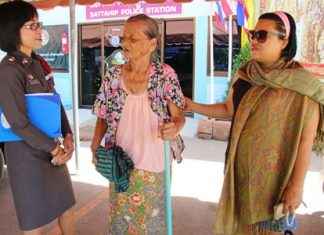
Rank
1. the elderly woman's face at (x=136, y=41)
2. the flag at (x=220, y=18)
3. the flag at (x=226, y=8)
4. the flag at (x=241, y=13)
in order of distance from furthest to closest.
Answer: the flag at (x=220, y=18) < the flag at (x=226, y=8) < the flag at (x=241, y=13) < the elderly woman's face at (x=136, y=41)

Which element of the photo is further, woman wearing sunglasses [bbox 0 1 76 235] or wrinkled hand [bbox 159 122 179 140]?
woman wearing sunglasses [bbox 0 1 76 235]

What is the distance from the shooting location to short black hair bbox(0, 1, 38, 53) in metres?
2.18

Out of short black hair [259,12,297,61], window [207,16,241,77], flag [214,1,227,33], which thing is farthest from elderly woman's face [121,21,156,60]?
window [207,16,241,77]

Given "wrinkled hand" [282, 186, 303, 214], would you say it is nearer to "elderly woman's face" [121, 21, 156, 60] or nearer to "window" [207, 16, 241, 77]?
"elderly woman's face" [121, 21, 156, 60]

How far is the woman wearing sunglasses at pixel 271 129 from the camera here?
1873 millimetres

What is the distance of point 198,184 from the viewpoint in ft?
15.6

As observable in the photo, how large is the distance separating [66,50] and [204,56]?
4.51 metres

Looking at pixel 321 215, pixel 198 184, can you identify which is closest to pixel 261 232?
pixel 321 215

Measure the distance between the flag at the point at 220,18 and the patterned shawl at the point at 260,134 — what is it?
6.69m

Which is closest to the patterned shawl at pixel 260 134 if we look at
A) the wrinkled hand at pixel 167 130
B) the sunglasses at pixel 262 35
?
the sunglasses at pixel 262 35

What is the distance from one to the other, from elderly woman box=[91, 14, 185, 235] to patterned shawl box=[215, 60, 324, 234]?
0.36 metres

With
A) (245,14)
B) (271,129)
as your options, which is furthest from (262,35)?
(245,14)

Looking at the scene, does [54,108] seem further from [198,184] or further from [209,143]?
[209,143]

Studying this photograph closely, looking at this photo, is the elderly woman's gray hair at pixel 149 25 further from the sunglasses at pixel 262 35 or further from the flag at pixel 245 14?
the flag at pixel 245 14
